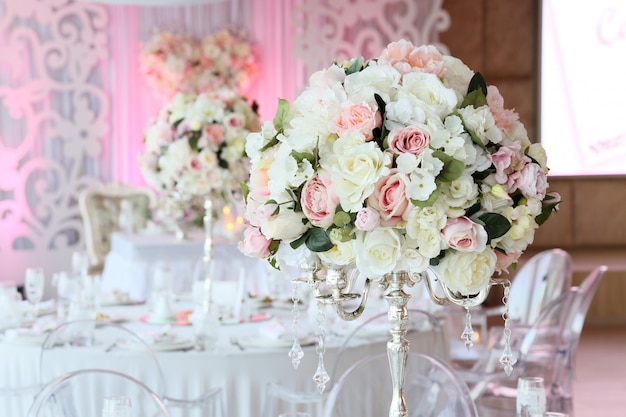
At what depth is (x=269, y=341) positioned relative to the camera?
3557mm

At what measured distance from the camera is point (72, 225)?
27.1 ft

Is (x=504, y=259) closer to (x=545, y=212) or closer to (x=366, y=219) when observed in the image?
(x=545, y=212)

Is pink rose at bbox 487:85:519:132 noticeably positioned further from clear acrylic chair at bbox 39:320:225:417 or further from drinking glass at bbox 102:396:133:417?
clear acrylic chair at bbox 39:320:225:417

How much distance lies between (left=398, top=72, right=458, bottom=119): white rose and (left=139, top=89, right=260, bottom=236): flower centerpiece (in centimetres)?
230

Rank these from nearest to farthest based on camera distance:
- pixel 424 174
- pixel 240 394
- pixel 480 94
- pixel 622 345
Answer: pixel 424 174 → pixel 480 94 → pixel 240 394 → pixel 622 345

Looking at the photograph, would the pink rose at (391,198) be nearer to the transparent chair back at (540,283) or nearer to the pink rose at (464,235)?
the pink rose at (464,235)

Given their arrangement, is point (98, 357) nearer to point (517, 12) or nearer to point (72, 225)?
point (72, 225)

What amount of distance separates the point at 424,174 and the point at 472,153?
11cm

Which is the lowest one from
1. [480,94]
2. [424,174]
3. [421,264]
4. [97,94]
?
[421,264]

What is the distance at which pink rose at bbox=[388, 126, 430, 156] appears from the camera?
1680 mm

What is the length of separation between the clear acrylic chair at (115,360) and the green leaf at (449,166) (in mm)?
1797

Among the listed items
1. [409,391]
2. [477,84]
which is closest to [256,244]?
[477,84]

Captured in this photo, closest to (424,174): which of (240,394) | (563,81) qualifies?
(240,394)

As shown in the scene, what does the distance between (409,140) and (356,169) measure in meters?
0.10
